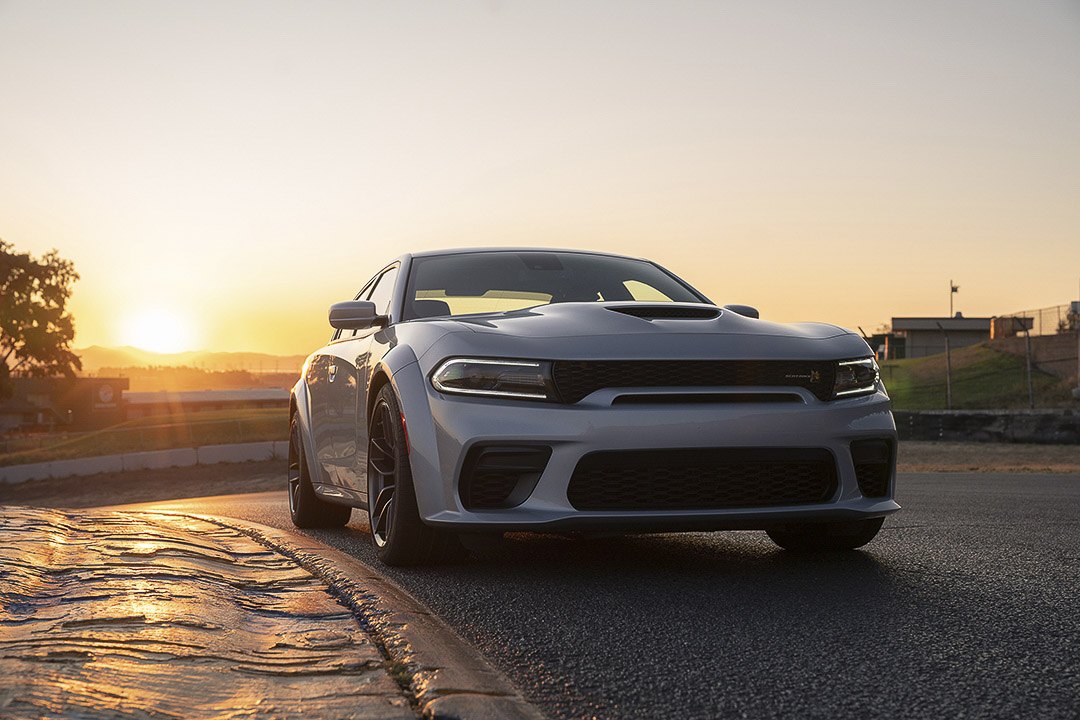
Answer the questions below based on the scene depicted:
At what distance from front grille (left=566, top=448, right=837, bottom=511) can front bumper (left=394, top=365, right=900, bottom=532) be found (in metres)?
0.03

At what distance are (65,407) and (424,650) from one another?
3724 inches

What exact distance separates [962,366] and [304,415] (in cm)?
4457

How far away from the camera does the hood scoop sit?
5.02 metres

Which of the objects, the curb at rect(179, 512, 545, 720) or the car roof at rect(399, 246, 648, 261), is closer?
the curb at rect(179, 512, 545, 720)

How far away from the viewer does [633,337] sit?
4.64m

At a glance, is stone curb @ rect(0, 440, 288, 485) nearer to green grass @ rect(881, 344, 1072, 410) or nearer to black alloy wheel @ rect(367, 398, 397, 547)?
green grass @ rect(881, 344, 1072, 410)

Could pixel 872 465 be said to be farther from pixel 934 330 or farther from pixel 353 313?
pixel 934 330

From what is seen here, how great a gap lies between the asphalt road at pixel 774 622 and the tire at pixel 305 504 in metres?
1.15

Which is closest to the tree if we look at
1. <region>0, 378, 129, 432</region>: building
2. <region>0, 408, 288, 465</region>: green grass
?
<region>0, 408, 288, 465</region>: green grass

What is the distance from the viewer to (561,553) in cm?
546

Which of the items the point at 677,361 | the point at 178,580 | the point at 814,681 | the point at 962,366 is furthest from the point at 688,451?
the point at 962,366

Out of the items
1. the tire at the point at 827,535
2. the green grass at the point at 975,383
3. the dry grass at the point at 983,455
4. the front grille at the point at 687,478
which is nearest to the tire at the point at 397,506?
the front grille at the point at 687,478

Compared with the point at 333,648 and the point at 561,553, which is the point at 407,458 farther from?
the point at 333,648

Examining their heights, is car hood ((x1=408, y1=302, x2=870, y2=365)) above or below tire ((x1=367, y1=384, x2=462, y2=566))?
above
